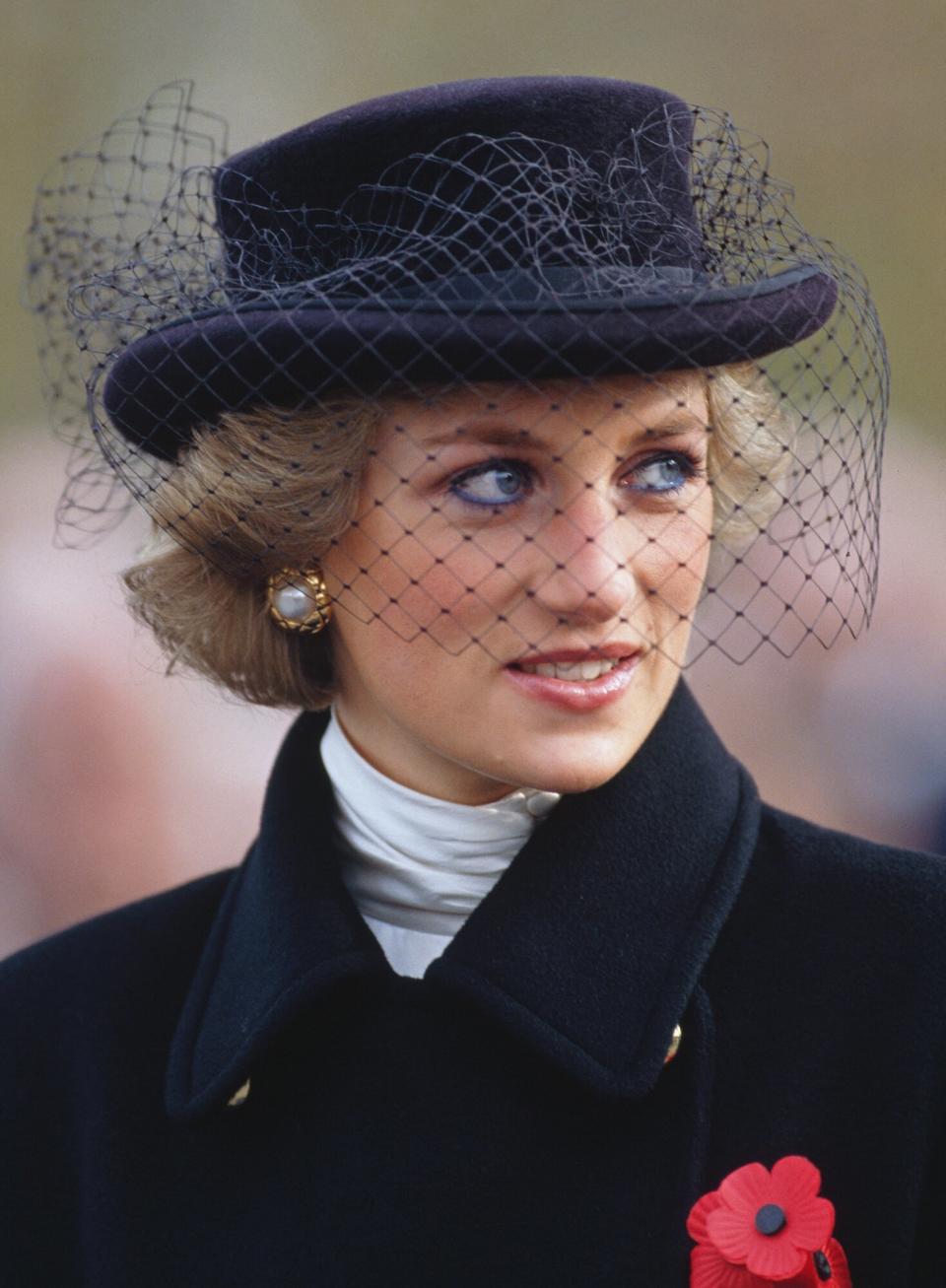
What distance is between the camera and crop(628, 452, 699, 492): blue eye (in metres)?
1.98

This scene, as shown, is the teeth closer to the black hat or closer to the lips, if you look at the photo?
the lips

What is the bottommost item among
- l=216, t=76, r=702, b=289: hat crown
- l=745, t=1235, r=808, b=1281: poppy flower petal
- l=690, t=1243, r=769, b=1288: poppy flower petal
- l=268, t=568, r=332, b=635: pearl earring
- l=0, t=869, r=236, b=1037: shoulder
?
l=690, t=1243, r=769, b=1288: poppy flower petal

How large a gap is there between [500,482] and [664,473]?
0.21 m

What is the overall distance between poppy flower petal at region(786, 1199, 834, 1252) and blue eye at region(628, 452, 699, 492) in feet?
2.73

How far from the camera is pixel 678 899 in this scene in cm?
208

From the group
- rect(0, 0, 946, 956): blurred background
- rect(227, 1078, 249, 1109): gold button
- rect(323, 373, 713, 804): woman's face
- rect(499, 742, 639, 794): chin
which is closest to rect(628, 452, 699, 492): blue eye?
rect(323, 373, 713, 804): woman's face

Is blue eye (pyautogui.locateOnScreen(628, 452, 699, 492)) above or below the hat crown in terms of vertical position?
below

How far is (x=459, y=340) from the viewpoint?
1.83 metres

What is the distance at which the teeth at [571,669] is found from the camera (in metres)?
1.95

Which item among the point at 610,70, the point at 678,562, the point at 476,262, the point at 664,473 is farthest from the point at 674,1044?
the point at 610,70

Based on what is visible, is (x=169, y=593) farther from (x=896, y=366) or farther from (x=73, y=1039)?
(x=896, y=366)

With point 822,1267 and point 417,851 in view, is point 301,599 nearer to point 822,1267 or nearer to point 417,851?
point 417,851

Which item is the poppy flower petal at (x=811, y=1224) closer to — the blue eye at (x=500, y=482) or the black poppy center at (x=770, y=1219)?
the black poppy center at (x=770, y=1219)

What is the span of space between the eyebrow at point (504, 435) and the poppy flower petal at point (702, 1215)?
34.4 inches
